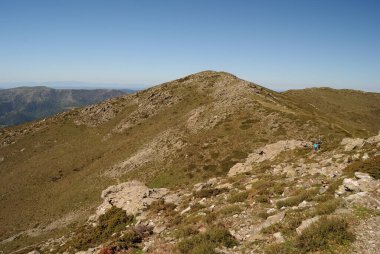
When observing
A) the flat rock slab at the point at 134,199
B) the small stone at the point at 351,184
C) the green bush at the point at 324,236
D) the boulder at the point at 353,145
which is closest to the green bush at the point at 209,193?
the flat rock slab at the point at 134,199

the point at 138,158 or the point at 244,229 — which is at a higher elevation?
the point at 244,229

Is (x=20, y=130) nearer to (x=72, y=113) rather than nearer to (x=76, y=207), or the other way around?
(x=72, y=113)

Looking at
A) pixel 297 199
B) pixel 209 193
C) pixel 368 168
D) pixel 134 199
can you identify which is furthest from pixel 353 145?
pixel 134 199

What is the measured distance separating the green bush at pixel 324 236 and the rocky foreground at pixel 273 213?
4 centimetres

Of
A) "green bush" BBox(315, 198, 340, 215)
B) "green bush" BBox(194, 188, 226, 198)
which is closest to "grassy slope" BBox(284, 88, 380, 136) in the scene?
"green bush" BBox(194, 188, 226, 198)

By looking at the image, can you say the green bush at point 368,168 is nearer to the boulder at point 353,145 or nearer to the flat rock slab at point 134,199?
the boulder at point 353,145

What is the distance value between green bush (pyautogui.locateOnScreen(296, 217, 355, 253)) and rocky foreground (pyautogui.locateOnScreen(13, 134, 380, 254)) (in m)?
0.04

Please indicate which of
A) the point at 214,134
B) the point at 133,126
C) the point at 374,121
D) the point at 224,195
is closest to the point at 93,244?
the point at 224,195

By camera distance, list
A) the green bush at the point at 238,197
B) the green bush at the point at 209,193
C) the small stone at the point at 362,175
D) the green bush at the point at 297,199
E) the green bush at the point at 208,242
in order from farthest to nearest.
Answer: the green bush at the point at 209,193 → the green bush at the point at 238,197 → the small stone at the point at 362,175 → the green bush at the point at 297,199 → the green bush at the point at 208,242

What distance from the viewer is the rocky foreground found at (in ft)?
46.3

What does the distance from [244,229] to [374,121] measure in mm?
112765

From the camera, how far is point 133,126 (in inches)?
3415

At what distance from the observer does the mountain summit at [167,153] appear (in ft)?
101

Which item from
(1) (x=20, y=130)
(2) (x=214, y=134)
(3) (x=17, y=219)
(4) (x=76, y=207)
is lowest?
(3) (x=17, y=219)
